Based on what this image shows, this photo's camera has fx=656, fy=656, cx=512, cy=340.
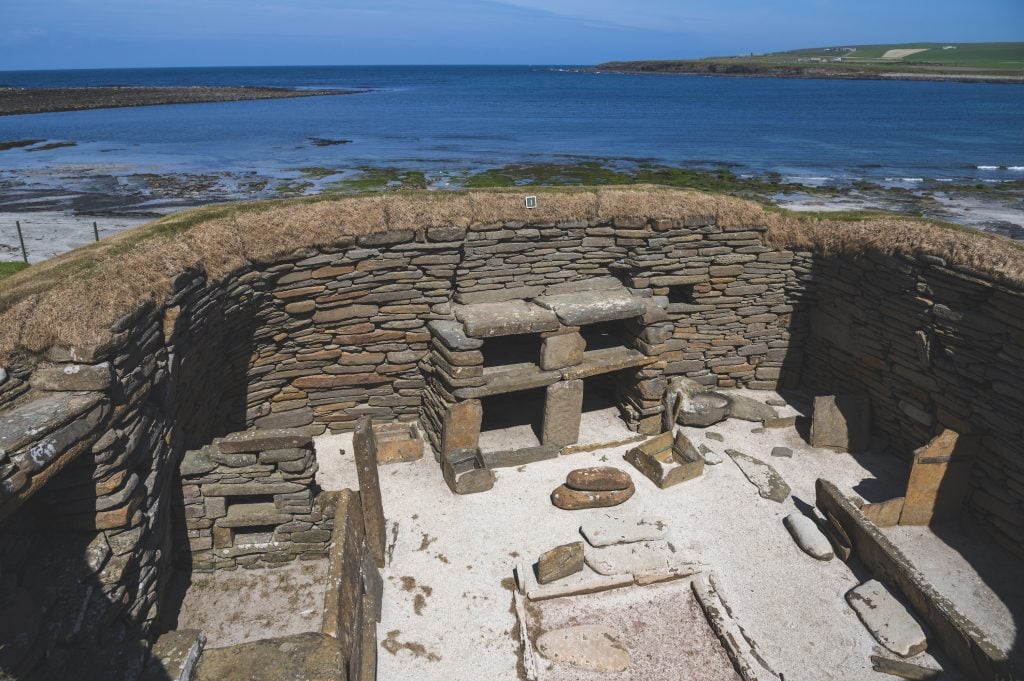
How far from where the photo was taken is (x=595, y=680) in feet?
20.1

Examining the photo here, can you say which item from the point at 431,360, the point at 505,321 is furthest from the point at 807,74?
the point at 431,360

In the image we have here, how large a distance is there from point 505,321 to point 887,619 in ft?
18.1

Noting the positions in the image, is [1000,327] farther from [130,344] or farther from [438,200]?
[130,344]

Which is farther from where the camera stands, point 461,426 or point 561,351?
point 561,351

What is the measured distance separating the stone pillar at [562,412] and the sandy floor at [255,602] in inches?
145

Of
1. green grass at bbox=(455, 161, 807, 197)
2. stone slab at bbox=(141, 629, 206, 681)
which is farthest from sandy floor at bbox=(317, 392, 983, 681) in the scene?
green grass at bbox=(455, 161, 807, 197)

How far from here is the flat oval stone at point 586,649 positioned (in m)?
6.28

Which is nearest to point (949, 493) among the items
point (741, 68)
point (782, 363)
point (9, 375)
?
point (782, 363)

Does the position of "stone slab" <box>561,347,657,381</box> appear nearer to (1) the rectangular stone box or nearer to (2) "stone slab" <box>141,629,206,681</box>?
(1) the rectangular stone box

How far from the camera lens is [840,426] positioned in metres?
9.85

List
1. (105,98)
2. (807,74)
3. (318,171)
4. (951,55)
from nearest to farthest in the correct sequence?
(318,171) < (105,98) < (807,74) < (951,55)

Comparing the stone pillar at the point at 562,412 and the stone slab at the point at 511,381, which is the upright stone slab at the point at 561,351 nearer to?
the stone slab at the point at 511,381

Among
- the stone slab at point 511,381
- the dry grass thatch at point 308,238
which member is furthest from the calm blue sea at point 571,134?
the stone slab at point 511,381

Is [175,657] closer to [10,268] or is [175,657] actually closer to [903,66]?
[10,268]
